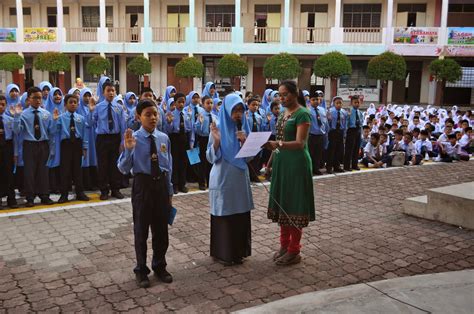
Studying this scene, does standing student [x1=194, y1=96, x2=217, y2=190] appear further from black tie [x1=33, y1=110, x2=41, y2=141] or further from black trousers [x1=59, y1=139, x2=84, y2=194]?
black tie [x1=33, y1=110, x2=41, y2=141]

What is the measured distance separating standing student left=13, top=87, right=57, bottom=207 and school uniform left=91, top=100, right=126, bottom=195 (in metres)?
0.67

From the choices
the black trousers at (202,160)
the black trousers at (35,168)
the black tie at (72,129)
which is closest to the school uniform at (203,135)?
the black trousers at (202,160)

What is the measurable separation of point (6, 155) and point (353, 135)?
23.0 feet

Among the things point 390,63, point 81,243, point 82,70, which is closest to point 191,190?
point 81,243

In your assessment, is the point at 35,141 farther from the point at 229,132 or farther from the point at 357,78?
Answer: the point at 357,78

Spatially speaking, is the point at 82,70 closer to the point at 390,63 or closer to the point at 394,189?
the point at 390,63

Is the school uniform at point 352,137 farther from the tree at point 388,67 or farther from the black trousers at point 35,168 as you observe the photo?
the tree at point 388,67

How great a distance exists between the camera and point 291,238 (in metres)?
5.11

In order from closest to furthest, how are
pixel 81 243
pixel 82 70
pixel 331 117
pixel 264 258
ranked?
pixel 264 258 < pixel 81 243 < pixel 331 117 < pixel 82 70

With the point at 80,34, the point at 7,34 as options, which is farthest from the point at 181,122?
the point at 7,34

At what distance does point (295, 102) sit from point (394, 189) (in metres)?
4.83

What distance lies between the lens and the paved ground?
14.2ft

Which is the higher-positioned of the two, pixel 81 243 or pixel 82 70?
pixel 82 70

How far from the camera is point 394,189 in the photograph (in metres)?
9.02
